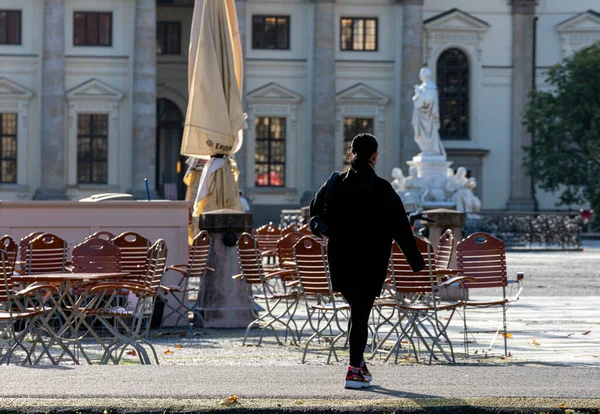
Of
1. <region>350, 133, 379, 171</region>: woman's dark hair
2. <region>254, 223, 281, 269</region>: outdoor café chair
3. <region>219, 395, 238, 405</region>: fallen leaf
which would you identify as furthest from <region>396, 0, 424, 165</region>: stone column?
<region>219, 395, 238, 405</region>: fallen leaf

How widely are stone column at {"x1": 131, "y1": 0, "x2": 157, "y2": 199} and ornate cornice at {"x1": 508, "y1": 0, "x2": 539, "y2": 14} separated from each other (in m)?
14.7

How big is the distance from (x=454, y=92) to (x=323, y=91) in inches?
→ 243

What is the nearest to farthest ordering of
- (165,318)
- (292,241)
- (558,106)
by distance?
(165,318)
(292,241)
(558,106)

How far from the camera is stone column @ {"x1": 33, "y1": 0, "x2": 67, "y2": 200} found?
5097 cm

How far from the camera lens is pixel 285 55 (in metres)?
54.0

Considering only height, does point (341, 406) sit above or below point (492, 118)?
below

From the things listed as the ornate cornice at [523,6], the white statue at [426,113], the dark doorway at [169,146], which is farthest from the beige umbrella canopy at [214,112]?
the ornate cornice at [523,6]

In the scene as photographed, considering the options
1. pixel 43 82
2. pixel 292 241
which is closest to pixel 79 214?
pixel 292 241

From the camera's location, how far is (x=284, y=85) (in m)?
54.0

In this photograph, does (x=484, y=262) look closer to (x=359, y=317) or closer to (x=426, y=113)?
(x=359, y=317)

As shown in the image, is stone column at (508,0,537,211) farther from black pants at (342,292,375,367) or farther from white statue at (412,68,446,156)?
black pants at (342,292,375,367)

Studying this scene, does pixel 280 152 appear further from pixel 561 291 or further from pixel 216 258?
pixel 216 258

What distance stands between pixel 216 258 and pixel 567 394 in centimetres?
791

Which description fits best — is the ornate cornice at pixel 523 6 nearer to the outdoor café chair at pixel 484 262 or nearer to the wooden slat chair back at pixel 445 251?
the wooden slat chair back at pixel 445 251
